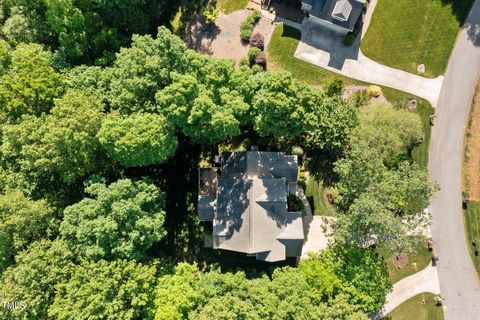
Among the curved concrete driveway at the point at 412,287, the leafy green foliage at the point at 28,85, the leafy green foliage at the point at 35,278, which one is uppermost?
the leafy green foliage at the point at 28,85

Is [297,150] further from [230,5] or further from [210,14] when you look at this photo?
[230,5]

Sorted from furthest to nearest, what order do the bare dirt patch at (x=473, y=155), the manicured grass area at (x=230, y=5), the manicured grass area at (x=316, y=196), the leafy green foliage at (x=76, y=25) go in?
the manicured grass area at (x=230, y=5)
the manicured grass area at (x=316, y=196)
the bare dirt patch at (x=473, y=155)
the leafy green foliage at (x=76, y=25)

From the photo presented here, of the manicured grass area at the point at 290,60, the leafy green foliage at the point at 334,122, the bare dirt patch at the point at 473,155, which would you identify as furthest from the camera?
the manicured grass area at the point at 290,60

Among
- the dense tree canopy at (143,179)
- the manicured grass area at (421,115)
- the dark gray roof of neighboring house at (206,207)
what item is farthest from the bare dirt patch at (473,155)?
the dark gray roof of neighboring house at (206,207)

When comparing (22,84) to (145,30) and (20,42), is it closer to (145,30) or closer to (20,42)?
(20,42)

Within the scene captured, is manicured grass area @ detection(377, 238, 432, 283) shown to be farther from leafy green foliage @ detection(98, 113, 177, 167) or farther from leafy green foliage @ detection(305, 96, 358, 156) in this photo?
leafy green foliage @ detection(98, 113, 177, 167)

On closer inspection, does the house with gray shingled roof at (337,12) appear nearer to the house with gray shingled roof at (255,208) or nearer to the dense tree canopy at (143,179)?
the dense tree canopy at (143,179)

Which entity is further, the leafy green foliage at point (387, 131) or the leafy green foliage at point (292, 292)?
the leafy green foliage at point (387, 131)

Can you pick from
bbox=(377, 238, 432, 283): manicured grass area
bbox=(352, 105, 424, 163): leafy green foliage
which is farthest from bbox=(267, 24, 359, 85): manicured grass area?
bbox=(377, 238, 432, 283): manicured grass area
